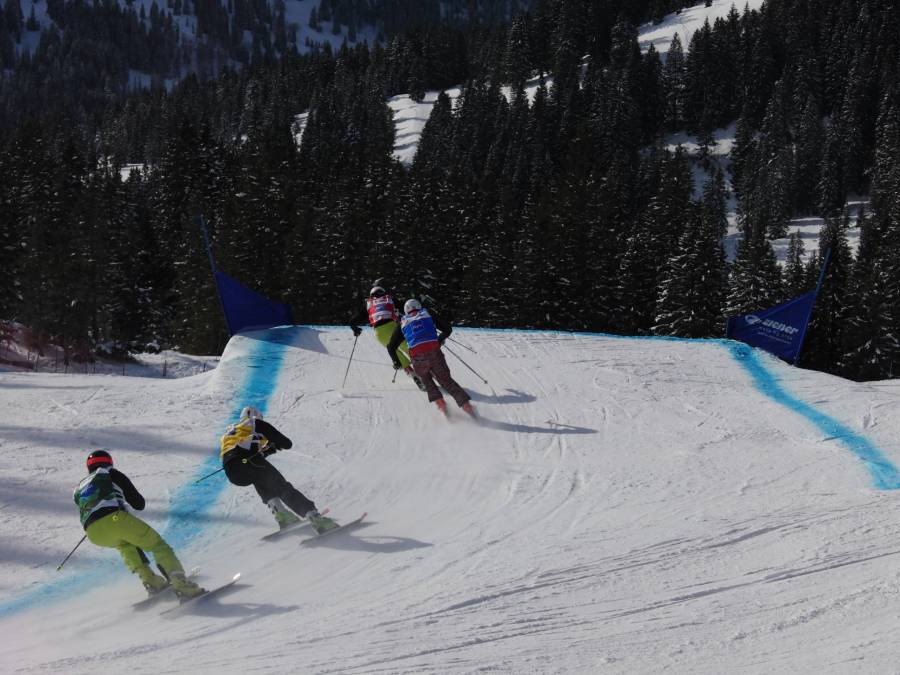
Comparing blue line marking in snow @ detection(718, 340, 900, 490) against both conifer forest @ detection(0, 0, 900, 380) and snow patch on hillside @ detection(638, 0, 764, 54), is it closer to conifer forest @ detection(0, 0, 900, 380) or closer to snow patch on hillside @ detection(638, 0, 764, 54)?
conifer forest @ detection(0, 0, 900, 380)

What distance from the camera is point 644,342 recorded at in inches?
561

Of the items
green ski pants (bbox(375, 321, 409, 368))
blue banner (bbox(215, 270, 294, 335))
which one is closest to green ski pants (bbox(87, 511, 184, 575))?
green ski pants (bbox(375, 321, 409, 368))

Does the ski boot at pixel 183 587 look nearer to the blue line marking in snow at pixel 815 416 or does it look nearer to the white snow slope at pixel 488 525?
the white snow slope at pixel 488 525

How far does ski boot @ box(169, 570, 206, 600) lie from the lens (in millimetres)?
5582

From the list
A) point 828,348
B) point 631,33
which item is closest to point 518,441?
point 828,348

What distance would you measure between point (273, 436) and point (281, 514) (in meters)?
0.68

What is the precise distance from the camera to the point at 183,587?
5.59 metres

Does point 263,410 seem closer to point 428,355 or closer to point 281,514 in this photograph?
point 428,355

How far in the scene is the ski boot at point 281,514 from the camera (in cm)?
679

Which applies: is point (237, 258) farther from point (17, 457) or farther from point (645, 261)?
point (17, 457)

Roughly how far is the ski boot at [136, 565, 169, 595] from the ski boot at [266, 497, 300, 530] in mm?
1192

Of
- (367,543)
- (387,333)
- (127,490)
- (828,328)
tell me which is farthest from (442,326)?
(828,328)

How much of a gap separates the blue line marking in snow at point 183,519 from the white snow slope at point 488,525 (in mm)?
29

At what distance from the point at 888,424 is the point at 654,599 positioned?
5.95 meters
